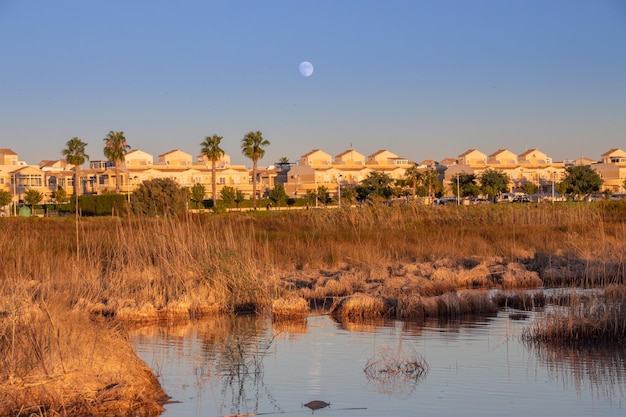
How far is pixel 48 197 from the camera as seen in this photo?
100 metres

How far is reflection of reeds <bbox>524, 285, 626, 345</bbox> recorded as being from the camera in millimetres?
12227

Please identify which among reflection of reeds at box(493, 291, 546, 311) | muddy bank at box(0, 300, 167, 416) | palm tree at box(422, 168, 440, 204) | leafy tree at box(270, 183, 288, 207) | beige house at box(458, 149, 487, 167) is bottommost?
reflection of reeds at box(493, 291, 546, 311)

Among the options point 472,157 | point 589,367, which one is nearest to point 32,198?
point 472,157

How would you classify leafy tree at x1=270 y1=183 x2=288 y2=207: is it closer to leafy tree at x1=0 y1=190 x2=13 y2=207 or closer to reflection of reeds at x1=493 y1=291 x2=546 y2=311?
leafy tree at x1=0 y1=190 x2=13 y2=207

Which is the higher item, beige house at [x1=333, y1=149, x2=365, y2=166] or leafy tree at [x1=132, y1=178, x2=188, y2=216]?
beige house at [x1=333, y1=149, x2=365, y2=166]

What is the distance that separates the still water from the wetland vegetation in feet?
2.46

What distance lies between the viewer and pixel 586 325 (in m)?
12.2

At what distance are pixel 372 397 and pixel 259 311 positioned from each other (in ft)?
21.1

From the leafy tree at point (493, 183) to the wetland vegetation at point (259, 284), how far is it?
59.0m

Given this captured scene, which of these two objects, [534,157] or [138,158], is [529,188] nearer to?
[534,157]

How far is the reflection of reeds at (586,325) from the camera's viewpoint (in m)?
12.2

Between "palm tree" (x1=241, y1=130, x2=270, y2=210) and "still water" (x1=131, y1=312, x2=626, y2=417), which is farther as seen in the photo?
"palm tree" (x1=241, y1=130, x2=270, y2=210)

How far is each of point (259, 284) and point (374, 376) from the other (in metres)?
5.95

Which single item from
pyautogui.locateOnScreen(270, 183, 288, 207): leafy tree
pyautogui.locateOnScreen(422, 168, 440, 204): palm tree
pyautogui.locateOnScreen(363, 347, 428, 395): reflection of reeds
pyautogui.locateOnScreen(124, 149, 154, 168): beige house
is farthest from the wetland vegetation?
pyautogui.locateOnScreen(124, 149, 154, 168): beige house
